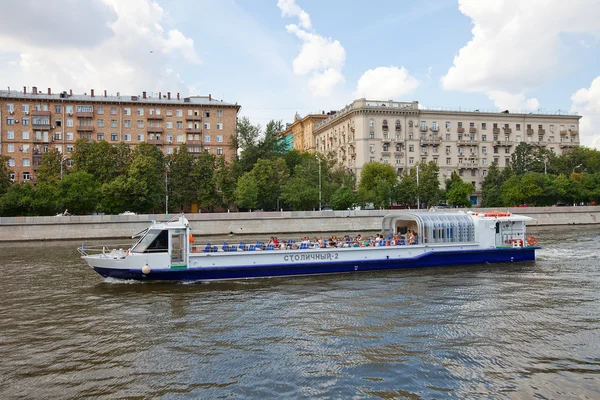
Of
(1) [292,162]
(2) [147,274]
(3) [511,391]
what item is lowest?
(3) [511,391]

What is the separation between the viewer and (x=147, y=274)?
24.0 m

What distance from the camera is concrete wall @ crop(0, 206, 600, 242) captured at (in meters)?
54.2

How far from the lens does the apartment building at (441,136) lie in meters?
94.4

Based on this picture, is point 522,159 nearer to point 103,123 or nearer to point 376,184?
point 376,184

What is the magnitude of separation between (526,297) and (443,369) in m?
10.2

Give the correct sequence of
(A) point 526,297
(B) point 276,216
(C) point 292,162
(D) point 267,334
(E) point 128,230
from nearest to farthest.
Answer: (D) point 267,334, (A) point 526,297, (E) point 128,230, (B) point 276,216, (C) point 292,162

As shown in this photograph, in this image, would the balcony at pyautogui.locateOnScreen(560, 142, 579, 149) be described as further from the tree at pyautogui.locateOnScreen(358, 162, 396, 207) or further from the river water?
the river water

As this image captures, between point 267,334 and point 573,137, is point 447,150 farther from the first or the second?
point 267,334

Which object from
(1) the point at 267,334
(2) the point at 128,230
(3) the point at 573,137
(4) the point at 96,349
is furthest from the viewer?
(3) the point at 573,137

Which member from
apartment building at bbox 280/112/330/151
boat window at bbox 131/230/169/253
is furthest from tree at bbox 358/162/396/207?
boat window at bbox 131/230/169/253

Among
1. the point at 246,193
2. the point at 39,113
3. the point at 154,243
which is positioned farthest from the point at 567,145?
the point at 39,113

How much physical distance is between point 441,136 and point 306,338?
8893 centimetres

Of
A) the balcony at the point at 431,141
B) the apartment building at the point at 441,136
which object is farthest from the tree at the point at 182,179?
the balcony at the point at 431,141

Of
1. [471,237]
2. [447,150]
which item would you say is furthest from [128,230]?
[447,150]
